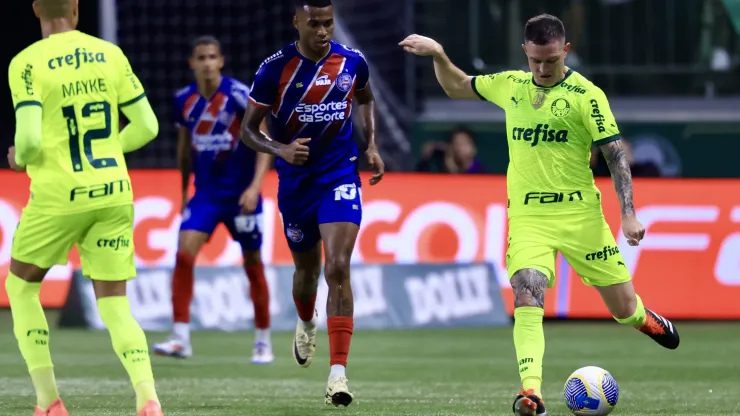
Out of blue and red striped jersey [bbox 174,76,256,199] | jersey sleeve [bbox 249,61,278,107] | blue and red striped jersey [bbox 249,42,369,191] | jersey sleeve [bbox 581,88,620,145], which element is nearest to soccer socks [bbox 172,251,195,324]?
blue and red striped jersey [bbox 174,76,256,199]

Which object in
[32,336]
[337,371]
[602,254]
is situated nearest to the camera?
[32,336]

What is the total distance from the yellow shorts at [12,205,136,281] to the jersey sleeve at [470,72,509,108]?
233 cm

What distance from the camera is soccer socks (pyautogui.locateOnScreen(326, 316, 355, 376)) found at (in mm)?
8195

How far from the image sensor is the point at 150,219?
14.9m

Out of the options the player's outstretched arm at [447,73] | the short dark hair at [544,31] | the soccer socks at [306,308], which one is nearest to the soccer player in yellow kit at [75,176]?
the player's outstretched arm at [447,73]

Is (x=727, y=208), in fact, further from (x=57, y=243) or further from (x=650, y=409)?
(x=57, y=243)

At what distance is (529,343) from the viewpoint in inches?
294

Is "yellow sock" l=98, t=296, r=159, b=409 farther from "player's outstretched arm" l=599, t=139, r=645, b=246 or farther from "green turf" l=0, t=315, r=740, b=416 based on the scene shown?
"player's outstretched arm" l=599, t=139, r=645, b=246

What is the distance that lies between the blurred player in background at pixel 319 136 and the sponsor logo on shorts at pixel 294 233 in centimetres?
1

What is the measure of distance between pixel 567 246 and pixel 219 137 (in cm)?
428

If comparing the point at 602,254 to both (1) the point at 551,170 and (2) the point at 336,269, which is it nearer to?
(1) the point at 551,170

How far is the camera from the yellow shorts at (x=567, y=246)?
775 centimetres

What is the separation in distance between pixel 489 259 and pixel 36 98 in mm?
8699

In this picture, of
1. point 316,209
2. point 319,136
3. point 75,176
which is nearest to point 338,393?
point 316,209
